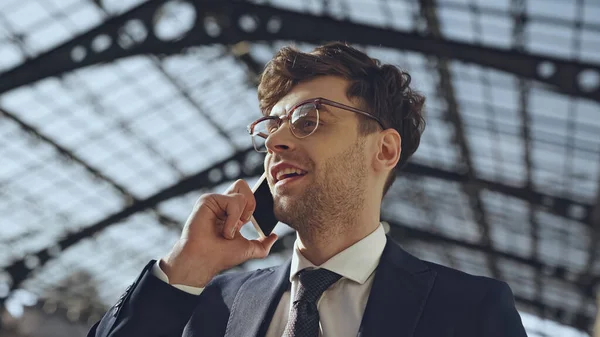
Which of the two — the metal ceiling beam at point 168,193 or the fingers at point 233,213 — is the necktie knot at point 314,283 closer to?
the fingers at point 233,213

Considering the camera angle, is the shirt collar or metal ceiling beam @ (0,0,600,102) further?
metal ceiling beam @ (0,0,600,102)

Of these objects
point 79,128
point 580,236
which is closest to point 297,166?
point 79,128

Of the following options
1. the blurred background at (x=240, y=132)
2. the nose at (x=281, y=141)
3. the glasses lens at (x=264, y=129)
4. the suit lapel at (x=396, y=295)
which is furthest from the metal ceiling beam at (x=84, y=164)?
the suit lapel at (x=396, y=295)

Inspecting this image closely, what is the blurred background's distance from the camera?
564 inches

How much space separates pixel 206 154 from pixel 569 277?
12736 mm

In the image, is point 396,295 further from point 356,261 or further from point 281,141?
point 281,141

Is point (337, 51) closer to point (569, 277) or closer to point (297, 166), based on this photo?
point (297, 166)

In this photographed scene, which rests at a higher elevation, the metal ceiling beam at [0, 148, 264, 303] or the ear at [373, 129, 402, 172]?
the ear at [373, 129, 402, 172]

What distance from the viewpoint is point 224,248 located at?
2.72 meters

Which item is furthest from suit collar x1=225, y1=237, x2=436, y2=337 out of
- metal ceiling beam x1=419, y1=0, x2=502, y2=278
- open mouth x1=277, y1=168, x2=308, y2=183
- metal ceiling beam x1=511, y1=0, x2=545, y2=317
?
metal ceiling beam x1=511, y1=0, x2=545, y2=317

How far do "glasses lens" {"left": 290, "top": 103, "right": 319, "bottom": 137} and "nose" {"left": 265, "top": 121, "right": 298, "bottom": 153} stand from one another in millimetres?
27

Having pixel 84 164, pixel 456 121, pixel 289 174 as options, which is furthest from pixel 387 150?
pixel 84 164

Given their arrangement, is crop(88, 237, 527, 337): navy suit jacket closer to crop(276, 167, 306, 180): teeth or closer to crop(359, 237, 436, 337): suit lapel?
crop(359, 237, 436, 337): suit lapel

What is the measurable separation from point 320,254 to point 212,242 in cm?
38
